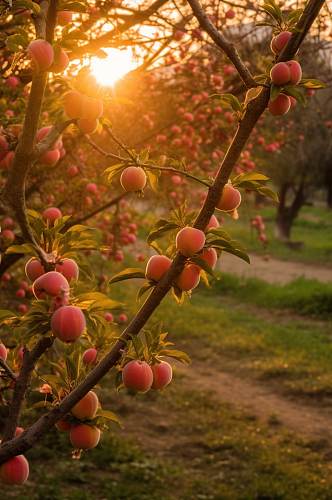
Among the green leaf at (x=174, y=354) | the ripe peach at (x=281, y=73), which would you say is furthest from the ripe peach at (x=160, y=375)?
the ripe peach at (x=281, y=73)

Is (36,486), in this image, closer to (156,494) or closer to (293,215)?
(156,494)

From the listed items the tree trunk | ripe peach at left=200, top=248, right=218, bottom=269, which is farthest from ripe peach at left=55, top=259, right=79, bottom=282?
the tree trunk

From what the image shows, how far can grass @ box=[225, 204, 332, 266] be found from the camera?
19.8 metres

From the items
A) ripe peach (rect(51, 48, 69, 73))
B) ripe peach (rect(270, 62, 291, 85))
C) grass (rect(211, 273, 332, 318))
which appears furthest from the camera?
grass (rect(211, 273, 332, 318))

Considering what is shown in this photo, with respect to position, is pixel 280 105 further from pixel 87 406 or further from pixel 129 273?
pixel 87 406

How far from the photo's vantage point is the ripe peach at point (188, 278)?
5.11 ft

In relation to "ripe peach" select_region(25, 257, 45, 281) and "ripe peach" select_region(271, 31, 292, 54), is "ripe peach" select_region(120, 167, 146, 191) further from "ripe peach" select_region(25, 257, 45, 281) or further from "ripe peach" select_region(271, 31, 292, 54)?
"ripe peach" select_region(271, 31, 292, 54)

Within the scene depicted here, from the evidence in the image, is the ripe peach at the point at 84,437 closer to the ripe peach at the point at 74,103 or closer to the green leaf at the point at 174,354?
the green leaf at the point at 174,354

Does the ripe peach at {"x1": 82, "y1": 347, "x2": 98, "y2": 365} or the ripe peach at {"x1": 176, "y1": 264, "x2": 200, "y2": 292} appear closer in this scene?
the ripe peach at {"x1": 176, "y1": 264, "x2": 200, "y2": 292}

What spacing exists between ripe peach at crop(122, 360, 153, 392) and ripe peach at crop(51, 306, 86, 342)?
0.16 m

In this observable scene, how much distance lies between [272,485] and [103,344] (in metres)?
4.25

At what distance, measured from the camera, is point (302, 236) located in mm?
24719

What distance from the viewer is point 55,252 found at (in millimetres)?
1752

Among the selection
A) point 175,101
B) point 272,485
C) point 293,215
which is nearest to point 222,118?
point 175,101
